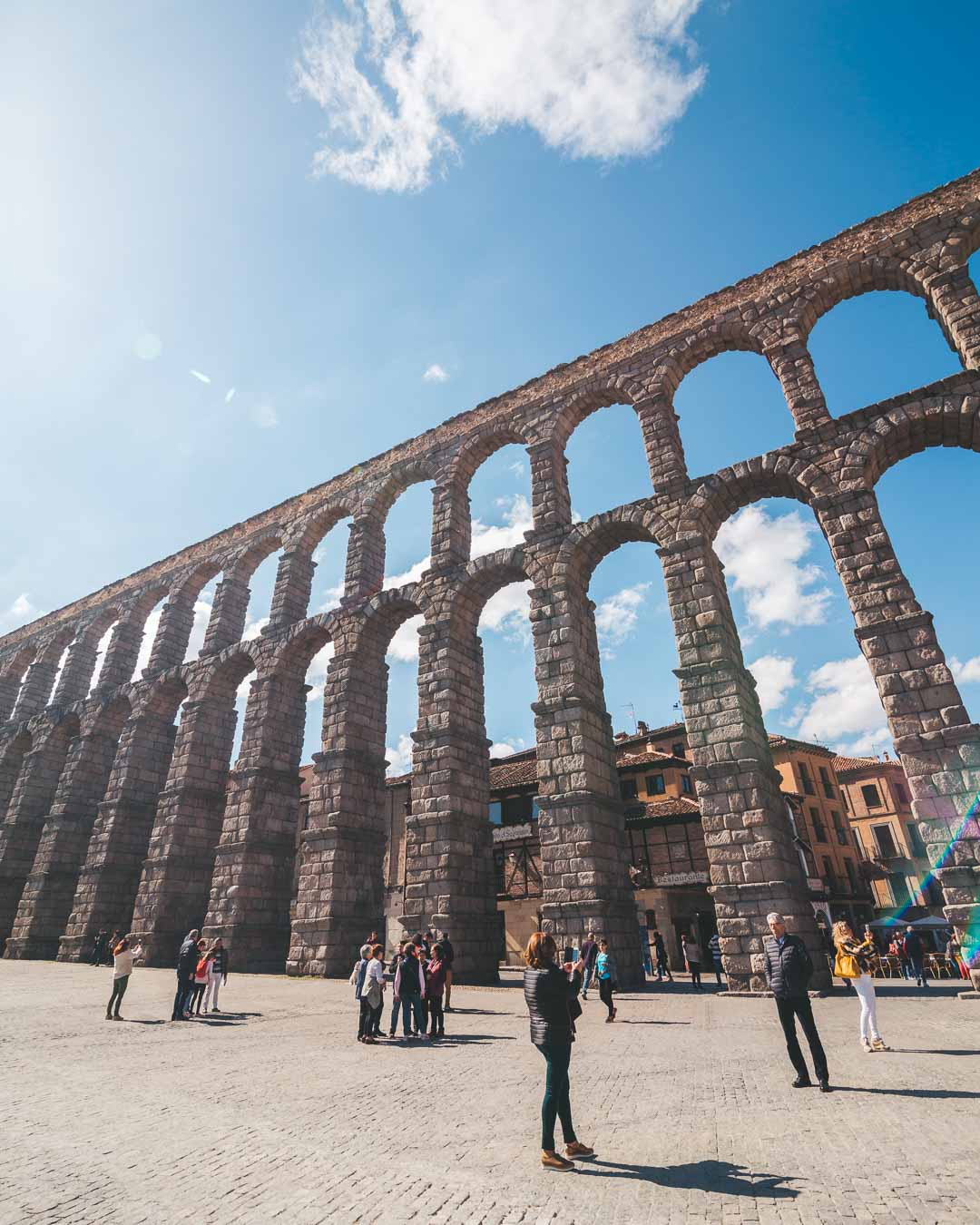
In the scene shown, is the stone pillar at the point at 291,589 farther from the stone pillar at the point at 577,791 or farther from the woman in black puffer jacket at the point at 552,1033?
the woman in black puffer jacket at the point at 552,1033

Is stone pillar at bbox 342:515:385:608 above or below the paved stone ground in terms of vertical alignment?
above

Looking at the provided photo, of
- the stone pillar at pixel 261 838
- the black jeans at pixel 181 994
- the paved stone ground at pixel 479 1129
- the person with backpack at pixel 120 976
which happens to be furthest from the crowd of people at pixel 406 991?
the stone pillar at pixel 261 838

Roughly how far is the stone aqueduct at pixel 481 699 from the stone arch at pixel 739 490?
0.07 m

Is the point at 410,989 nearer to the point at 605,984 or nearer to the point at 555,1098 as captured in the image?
the point at 605,984

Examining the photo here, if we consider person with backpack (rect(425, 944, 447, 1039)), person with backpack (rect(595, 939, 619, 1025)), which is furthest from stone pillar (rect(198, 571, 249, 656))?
person with backpack (rect(595, 939, 619, 1025))

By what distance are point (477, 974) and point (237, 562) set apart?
20.6 m

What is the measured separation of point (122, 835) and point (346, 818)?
12.0 m

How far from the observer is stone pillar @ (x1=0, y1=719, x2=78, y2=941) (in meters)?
28.2

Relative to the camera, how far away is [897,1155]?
423 cm

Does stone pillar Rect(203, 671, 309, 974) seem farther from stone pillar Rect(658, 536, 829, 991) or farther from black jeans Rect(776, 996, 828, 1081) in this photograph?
black jeans Rect(776, 996, 828, 1081)

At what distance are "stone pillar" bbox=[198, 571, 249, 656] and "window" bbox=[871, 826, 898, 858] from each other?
44763 millimetres

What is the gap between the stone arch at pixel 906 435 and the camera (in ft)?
48.8

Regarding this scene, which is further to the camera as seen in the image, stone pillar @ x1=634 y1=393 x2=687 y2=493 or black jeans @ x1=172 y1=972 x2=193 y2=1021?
stone pillar @ x1=634 y1=393 x2=687 y2=493

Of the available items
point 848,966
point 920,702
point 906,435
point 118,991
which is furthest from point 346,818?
point 906,435
